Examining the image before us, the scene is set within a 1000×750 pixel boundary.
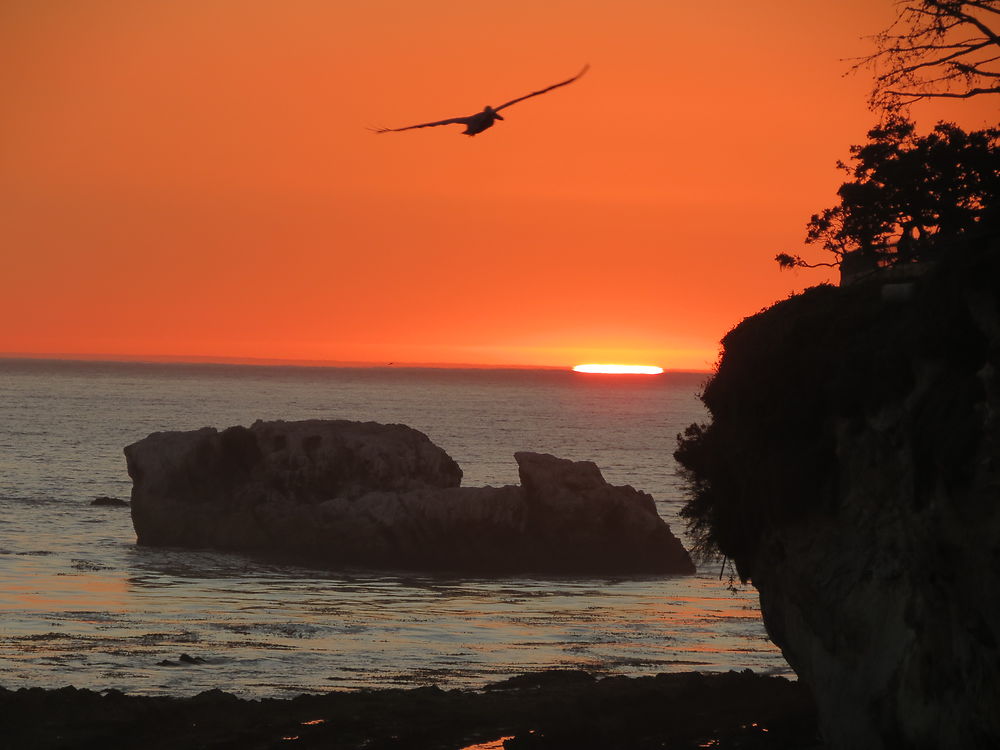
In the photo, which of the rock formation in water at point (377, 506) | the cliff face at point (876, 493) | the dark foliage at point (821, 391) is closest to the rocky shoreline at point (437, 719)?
the cliff face at point (876, 493)

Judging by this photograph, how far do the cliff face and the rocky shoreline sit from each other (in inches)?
102

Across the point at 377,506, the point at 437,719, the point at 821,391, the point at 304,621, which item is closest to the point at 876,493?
the point at 821,391

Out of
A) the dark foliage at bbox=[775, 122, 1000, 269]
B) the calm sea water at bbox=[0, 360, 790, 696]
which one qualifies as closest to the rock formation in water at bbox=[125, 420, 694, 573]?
the calm sea water at bbox=[0, 360, 790, 696]

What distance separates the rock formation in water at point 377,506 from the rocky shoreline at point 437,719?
23.1 meters

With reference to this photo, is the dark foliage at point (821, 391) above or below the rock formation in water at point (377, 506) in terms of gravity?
above

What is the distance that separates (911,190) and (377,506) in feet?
89.5

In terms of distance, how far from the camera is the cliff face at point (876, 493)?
16.9 metres

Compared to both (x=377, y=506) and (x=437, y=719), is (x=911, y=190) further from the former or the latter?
(x=377, y=506)

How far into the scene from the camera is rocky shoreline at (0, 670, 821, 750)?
23.4m

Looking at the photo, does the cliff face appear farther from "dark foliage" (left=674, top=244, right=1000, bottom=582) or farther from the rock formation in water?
the rock formation in water

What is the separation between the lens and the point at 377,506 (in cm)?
5238

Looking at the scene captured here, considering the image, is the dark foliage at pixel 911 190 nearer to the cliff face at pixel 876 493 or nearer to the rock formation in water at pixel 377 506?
the cliff face at pixel 876 493

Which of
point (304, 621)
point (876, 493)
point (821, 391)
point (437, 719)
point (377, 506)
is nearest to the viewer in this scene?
point (876, 493)

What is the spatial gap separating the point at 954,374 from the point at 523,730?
10.4 meters
